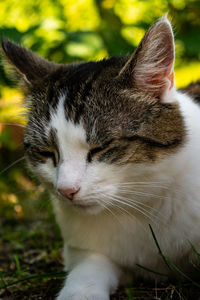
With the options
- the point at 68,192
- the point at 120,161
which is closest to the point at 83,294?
the point at 68,192

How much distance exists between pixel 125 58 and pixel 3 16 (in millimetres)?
3848

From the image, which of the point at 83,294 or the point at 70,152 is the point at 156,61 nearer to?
the point at 70,152

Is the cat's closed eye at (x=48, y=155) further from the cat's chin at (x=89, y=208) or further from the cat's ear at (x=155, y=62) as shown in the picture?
the cat's ear at (x=155, y=62)

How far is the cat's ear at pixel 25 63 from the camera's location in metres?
1.99

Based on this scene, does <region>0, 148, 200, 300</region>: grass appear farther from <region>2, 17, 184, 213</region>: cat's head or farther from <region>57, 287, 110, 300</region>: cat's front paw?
<region>2, 17, 184, 213</region>: cat's head

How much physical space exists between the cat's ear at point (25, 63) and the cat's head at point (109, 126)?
0.66 ft

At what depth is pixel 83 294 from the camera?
5.66 feet

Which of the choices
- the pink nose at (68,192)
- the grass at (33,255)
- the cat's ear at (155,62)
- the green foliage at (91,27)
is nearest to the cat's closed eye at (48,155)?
the pink nose at (68,192)

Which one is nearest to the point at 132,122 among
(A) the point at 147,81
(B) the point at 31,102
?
(A) the point at 147,81

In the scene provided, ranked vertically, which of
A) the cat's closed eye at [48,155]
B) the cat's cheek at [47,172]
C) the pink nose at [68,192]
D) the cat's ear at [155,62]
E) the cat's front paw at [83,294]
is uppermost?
the cat's ear at [155,62]

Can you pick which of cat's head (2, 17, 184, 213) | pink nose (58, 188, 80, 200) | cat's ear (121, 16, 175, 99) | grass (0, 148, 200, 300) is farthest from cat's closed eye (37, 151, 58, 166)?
cat's ear (121, 16, 175, 99)

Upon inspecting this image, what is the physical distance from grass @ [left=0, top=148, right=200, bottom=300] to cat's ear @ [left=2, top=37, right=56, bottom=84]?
1.57 ft

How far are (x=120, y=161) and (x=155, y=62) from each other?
47 cm

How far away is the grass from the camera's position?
5.84ft
